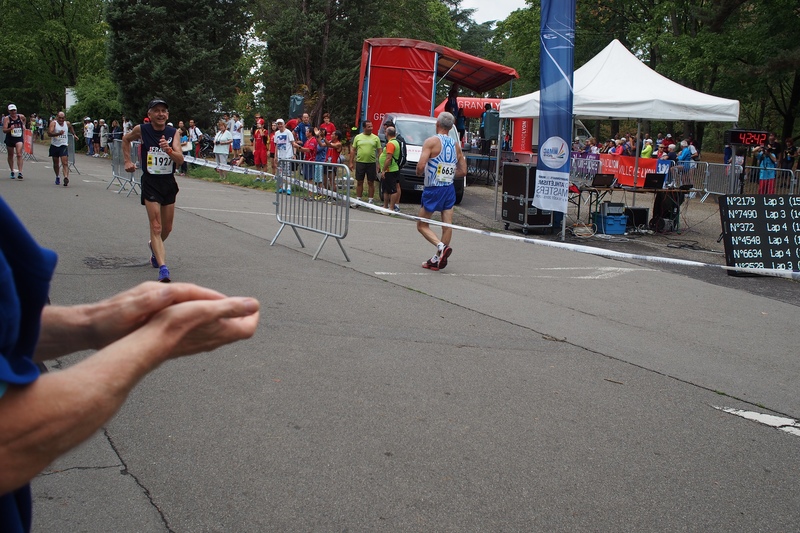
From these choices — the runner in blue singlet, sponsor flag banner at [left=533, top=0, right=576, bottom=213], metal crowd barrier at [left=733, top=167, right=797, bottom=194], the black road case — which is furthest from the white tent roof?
metal crowd barrier at [left=733, top=167, right=797, bottom=194]

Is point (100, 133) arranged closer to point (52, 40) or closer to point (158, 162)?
point (52, 40)

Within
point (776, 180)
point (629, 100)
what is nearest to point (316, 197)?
point (629, 100)

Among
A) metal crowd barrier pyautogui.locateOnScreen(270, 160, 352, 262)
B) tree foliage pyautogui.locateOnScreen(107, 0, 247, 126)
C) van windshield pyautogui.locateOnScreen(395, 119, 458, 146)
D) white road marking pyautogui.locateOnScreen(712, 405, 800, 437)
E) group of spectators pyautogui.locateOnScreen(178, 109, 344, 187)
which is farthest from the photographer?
tree foliage pyautogui.locateOnScreen(107, 0, 247, 126)

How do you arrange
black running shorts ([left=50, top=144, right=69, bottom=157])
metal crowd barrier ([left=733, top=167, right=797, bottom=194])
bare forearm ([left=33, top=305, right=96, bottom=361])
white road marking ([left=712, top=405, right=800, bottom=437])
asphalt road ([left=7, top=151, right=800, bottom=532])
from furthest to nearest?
metal crowd barrier ([left=733, top=167, right=797, bottom=194])
black running shorts ([left=50, top=144, right=69, bottom=157])
white road marking ([left=712, top=405, right=800, bottom=437])
asphalt road ([left=7, top=151, right=800, bottom=532])
bare forearm ([left=33, top=305, right=96, bottom=361])

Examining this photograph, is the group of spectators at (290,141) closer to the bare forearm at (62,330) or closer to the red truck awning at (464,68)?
the red truck awning at (464,68)

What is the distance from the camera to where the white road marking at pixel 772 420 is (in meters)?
5.08

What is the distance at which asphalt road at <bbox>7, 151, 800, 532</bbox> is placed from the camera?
3654mm

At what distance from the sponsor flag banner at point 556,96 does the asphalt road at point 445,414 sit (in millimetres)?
4310

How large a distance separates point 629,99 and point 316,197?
744 centimetres

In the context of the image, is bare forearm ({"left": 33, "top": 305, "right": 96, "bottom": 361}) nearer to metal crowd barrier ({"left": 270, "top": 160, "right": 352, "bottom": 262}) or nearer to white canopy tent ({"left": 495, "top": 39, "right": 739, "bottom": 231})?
metal crowd barrier ({"left": 270, "top": 160, "right": 352, "bottom": 262})

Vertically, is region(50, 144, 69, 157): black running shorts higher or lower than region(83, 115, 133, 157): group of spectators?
lower

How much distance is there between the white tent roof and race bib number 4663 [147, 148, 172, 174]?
842cm

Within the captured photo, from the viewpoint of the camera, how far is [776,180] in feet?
66.2

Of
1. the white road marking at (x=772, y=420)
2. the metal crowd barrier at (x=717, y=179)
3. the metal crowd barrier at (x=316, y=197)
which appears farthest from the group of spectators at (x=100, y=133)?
the white road marking at (x=772, y=420)
